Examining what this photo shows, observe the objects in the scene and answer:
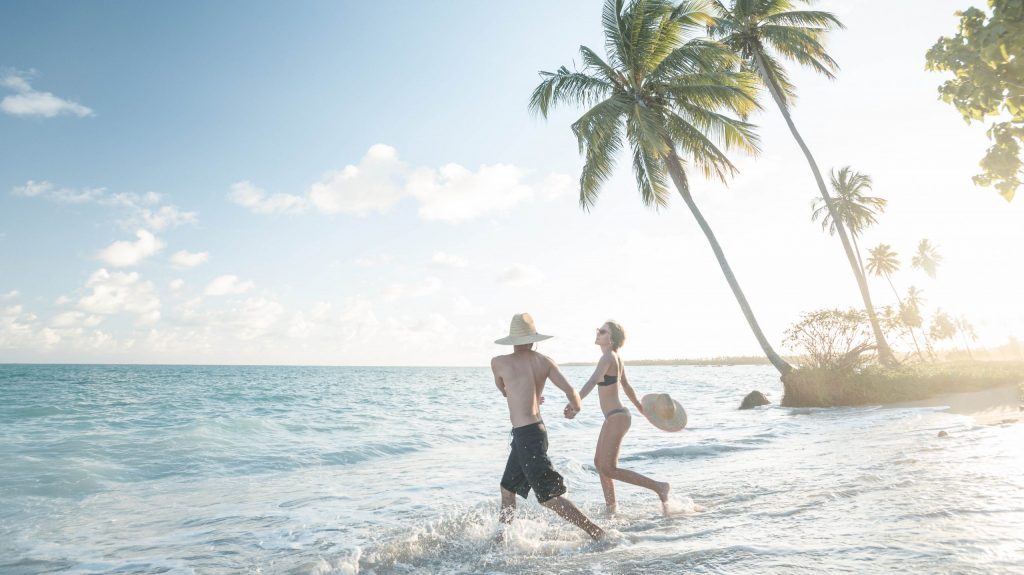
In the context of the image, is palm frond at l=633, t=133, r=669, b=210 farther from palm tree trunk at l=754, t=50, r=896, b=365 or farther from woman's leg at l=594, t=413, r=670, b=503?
woman's leg at l=594, t=413, r=670, b=503

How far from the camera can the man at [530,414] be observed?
4.66 m

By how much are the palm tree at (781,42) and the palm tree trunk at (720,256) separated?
4.17 meters

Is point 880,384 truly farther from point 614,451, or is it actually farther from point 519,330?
point 519,330

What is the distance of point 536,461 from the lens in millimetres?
4699

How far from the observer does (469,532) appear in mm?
5660

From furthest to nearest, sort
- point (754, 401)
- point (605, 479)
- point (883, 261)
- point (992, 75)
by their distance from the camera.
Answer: point (883, 261) → point (754, 401) → point (605, 479) → point (992, 75)

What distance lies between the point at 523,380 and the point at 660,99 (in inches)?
602

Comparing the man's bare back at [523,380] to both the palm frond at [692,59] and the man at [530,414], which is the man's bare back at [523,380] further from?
the palm frond at [692,59]

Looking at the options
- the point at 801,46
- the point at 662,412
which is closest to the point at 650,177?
the point at 801,46

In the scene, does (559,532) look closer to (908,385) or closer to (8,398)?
(908,385)

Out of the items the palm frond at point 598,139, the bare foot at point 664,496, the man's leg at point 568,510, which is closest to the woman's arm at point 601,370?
the man's leg at point 568,510

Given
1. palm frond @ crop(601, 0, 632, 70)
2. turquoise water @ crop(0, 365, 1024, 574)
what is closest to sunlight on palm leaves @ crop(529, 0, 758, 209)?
palm frond @ crop(601, 0, 632, 70)

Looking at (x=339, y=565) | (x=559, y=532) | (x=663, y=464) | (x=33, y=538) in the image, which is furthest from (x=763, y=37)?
(x=33, y=538)

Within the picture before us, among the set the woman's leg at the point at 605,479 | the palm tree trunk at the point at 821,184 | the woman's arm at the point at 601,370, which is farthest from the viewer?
the palm tree trunk at the point at 821,184
